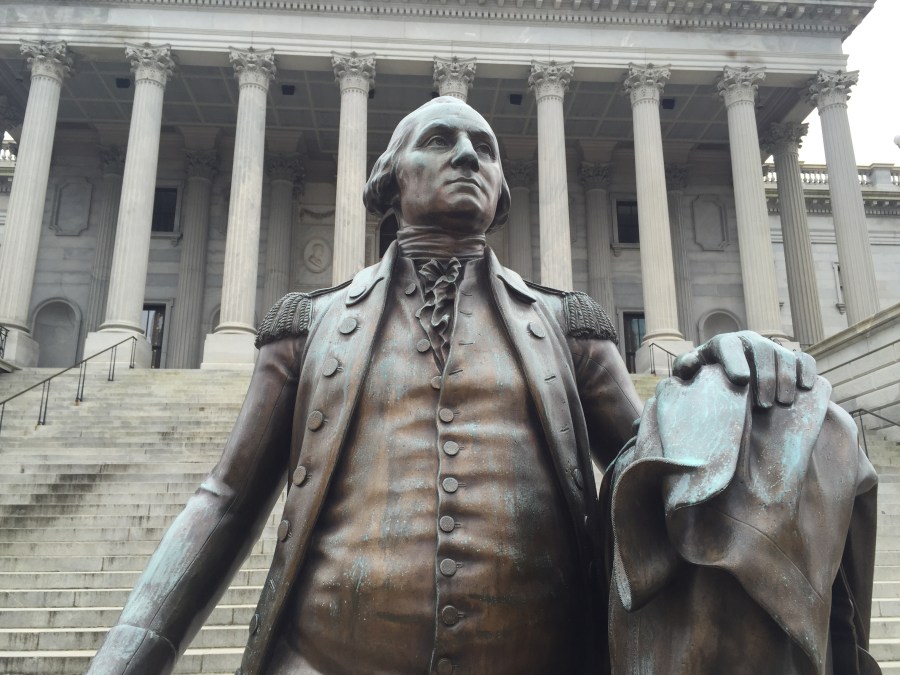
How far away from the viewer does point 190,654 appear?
6.34m

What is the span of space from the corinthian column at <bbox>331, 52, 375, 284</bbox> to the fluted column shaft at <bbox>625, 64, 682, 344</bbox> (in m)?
8.34

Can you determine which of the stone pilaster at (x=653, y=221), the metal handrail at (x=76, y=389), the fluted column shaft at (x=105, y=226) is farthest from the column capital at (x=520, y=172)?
the metal handrail at (x=76, y=389)

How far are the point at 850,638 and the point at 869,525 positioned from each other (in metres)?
0.22

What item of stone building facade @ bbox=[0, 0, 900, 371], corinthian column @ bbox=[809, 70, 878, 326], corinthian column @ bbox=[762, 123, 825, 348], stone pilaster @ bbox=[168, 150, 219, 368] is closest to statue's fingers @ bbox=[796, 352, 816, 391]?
stone building facade @ bbox=[0, 0, 900, 371]

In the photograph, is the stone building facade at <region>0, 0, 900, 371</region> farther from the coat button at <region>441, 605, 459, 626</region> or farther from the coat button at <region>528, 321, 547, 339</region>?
the coat button at <region>441, 605, 459, 626</region>

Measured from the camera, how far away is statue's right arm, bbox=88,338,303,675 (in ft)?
5.98

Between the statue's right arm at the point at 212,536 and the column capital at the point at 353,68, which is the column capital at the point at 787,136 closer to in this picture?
the column capital at the point at 353,68

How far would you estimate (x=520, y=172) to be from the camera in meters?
30.6

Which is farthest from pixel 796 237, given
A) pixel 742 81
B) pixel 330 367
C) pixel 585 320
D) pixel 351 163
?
pixel 330 367

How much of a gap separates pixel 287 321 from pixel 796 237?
28.4 meters

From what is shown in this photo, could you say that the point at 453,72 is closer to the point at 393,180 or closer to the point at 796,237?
the point at 796,237

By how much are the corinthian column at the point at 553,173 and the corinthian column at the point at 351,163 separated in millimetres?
5267

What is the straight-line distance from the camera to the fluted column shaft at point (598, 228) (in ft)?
100.0

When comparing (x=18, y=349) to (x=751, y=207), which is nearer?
(x=18, y=349)
